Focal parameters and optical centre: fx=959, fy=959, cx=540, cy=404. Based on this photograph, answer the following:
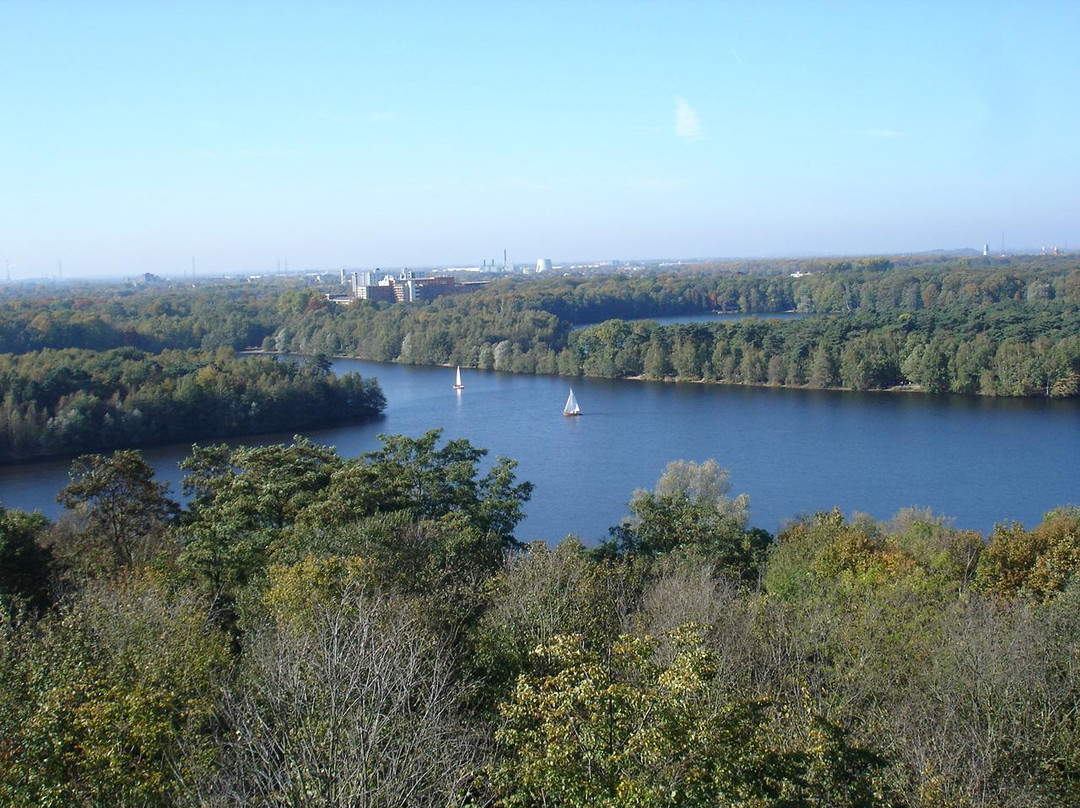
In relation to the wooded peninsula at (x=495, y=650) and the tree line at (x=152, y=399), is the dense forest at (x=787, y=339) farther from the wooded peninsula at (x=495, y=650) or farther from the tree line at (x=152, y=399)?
the wooded peninsula at (x=495, y=650)

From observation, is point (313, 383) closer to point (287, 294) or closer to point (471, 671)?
point (471, 671)

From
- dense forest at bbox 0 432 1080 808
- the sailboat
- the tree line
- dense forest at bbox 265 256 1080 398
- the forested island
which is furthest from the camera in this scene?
dense forest at bbox 265 256 1080 398

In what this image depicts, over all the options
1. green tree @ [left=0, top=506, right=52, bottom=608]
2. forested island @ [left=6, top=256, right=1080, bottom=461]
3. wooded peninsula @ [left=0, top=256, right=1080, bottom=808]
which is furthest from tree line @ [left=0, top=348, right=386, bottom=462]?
green tree @ [left=0, top=506, right=52, bottom=608]

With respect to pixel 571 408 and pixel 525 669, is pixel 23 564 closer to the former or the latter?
pixel 525 669

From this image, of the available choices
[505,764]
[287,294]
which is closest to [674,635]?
[505,764]

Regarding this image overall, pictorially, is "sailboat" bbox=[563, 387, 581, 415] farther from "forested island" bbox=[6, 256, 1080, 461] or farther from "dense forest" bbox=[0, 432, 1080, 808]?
"dense forest" bbox=[0, 432, 1080, 808]

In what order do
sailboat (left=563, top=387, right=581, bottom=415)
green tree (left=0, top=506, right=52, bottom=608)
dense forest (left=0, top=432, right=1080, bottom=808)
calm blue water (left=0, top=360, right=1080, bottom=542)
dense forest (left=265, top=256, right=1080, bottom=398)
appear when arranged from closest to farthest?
1. dense forest (left=0, top=432, right=1080, bottom=808)
2. green tree (left=0, top=506, right=52, bottom=608)
3. calm blue water (left=0, top=360, right=1080, bottom=542)
4. sailboat (left=563, top=387, right=581, bottom=415)
5. dense forest (left=265, top=256, right=1080, bottom=398)
